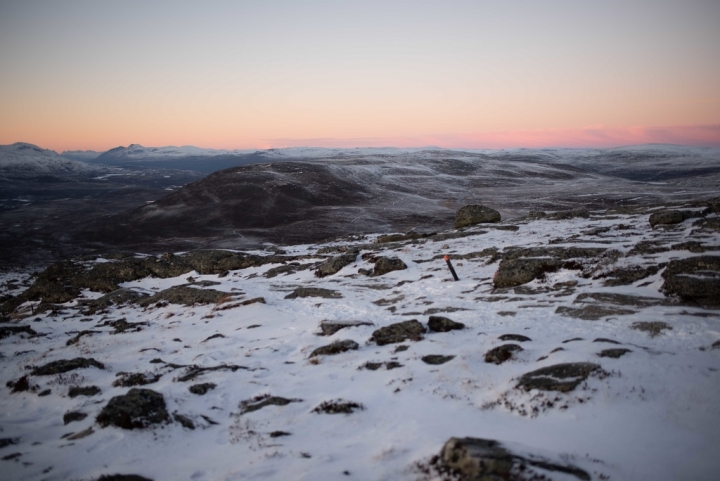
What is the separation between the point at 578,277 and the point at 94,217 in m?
110

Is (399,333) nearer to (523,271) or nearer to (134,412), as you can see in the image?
(134,412)

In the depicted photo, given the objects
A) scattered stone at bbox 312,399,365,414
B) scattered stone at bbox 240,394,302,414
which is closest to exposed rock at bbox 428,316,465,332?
scattered stone at bbox 312,399,365,414

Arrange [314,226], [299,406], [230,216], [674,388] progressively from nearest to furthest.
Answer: [674,388], [299,406], [314,226], [230,216]

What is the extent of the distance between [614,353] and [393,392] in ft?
17.7

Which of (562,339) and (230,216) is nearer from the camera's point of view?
(562,339)

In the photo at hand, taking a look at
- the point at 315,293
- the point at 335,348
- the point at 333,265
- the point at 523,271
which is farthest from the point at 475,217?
the point at 335,348

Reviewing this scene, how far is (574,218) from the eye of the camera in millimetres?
39938

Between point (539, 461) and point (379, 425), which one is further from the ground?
point (539, 461)

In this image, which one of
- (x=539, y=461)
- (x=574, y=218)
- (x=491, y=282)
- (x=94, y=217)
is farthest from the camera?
(x=94, y=217)

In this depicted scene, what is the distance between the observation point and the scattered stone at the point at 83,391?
1141 centimetres

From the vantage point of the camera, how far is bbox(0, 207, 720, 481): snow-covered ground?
Result: 22.5 ft

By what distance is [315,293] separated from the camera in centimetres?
2220

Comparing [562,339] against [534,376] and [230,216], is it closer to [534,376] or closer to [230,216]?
[534,376]

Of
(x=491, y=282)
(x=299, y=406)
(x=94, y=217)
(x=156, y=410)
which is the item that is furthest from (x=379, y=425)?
(x=94, y=217)
